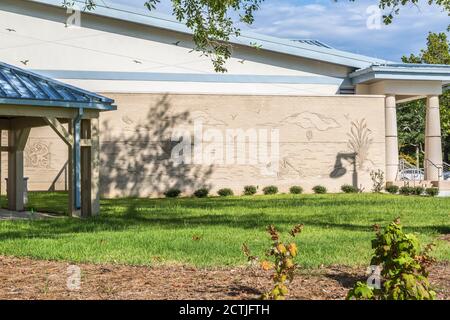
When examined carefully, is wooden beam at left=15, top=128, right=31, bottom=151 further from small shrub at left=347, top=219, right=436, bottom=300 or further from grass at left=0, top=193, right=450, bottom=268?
small shrub at left=347, top=219, right=436, bottom=300

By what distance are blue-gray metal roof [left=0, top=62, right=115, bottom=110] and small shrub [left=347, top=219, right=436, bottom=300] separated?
9420 mm

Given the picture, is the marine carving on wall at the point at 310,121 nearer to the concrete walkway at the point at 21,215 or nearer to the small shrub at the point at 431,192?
the small shrub at the point at 431,192

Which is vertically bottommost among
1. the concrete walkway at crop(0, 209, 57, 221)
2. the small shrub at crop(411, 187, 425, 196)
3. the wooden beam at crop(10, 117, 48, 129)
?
the concrete walkway at crop(0, 209, 57, 221)

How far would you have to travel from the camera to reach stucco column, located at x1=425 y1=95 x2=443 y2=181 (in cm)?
2745

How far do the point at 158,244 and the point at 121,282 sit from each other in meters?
2.93

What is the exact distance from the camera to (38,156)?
24641mm

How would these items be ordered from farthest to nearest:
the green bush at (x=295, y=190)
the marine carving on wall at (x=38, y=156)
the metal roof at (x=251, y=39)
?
the metal roof at (x=251, y=39) → the green bush at (x=295, y=190) → the marine carving on wall at (x=38, y=156)

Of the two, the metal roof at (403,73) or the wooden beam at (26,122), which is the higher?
the metal roof at (403,73)

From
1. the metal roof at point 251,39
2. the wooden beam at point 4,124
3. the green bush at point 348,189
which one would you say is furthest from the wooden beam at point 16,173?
the green bush at point 348,189

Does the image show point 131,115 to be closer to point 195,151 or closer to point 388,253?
point 195,151

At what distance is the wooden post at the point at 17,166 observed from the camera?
16.5 m

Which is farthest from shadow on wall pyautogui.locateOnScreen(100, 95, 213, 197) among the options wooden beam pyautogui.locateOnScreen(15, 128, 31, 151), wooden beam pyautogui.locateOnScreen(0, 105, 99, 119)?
wooden beam pyautogui.locateOnScreen(0, 105, 99, 119)

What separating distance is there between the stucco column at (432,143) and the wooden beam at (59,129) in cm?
1849

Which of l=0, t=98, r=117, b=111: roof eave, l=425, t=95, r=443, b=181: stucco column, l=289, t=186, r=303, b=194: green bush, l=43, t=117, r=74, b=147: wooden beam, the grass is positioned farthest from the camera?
l=425, t=95, r=443, b=181: stucco column
